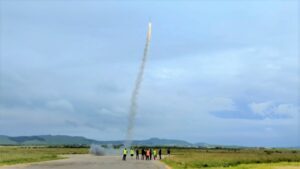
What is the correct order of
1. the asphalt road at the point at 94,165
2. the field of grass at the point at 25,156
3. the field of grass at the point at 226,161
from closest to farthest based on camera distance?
the asphalt road at the point at 94,165
the field of grass at the point at 226,161
the field of grass at the point at 25,156

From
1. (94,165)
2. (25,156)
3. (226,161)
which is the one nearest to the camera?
(94,165)

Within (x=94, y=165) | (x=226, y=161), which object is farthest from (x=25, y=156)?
(x=226, y=161)

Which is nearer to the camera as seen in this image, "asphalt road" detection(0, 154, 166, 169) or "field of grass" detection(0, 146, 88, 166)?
"asphalt road" detection(0, 154, 166, 169)

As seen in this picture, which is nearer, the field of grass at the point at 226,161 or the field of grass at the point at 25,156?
the field of grass at the point at 226,161

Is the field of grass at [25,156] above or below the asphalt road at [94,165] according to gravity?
above

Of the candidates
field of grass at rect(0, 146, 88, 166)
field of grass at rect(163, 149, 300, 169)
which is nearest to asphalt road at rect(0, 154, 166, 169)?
field of grass at rect(163, 149, 300, 169)

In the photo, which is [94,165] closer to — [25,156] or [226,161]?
[226,161]

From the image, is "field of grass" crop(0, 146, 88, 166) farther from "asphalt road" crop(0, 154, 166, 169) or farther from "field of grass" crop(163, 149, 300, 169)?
"field of grass" crop(163, 149, 300, 169)

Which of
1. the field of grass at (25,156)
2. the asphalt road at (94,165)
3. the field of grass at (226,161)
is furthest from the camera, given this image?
the field of grass at (25,156)

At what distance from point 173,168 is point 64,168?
9110mm

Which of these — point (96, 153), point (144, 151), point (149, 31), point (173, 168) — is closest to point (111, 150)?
point (96, 153)

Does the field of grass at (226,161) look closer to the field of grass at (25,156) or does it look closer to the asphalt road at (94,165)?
the asphalt road at (94,165)

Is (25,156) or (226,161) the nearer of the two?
(226,161)

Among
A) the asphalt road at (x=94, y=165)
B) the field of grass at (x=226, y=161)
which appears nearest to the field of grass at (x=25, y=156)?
the asphalt road at (x=94, y=165)
